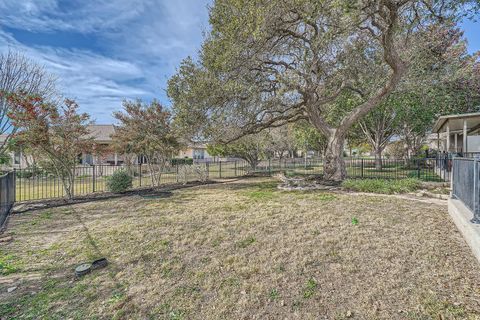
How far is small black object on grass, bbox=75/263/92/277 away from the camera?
3.50 metres

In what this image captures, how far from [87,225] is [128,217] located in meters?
0.92

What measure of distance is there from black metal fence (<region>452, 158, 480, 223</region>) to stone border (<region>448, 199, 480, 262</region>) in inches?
4.6

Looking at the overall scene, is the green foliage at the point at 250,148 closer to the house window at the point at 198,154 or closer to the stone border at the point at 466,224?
the stone border at the point at 466,224

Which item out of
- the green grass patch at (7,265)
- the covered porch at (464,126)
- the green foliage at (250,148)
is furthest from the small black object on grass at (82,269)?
the covered porch at (464,126)

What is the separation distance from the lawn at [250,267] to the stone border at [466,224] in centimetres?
12

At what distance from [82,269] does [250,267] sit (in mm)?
2465

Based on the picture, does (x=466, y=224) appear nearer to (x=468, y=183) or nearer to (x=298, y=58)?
(x=468, y=183)

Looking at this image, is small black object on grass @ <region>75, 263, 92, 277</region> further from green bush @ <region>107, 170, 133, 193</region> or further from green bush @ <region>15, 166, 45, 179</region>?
green bush @ <region>15, 166, 45, 179</region>

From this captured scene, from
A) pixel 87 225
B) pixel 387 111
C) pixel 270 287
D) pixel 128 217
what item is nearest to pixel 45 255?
pixel 87 225

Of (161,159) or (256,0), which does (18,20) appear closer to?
(161,159)

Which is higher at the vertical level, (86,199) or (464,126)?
(464,126)

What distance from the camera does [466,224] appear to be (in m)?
4.07

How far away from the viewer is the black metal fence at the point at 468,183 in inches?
152

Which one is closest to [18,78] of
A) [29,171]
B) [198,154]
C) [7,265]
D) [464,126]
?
[29,171]
